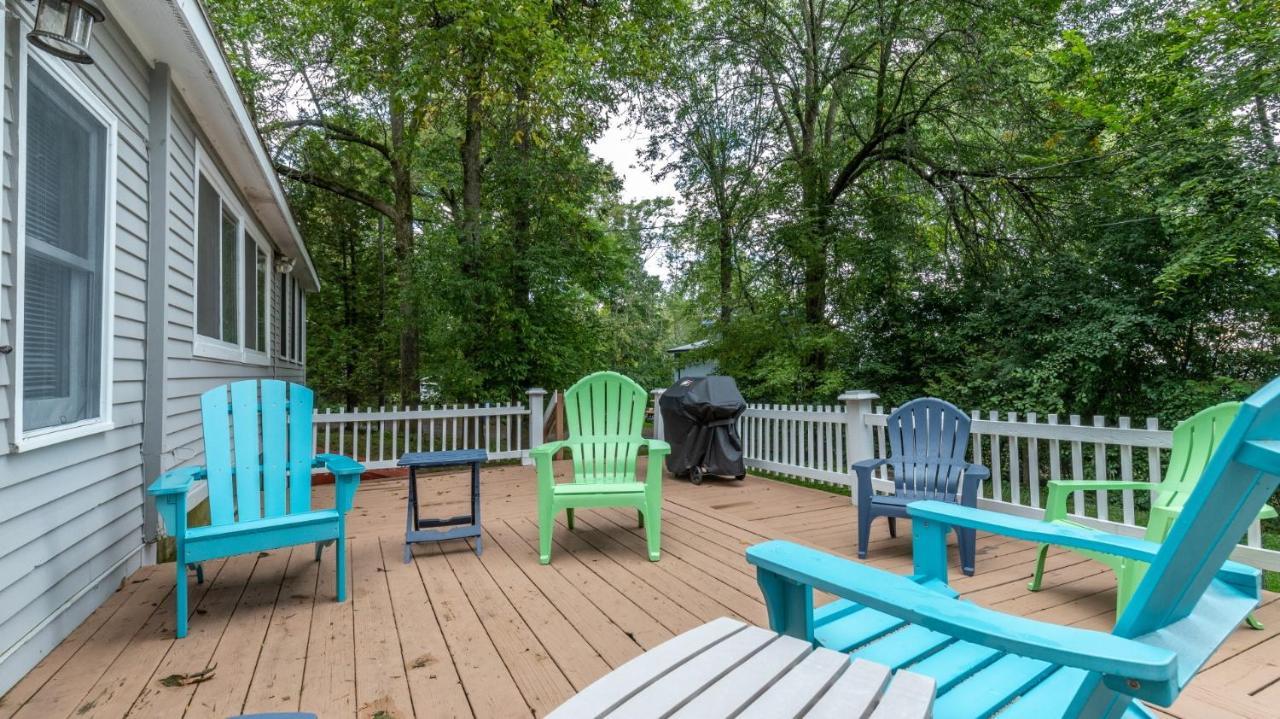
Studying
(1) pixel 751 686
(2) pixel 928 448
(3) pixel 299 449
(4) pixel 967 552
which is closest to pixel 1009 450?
(2) pixel 928 448

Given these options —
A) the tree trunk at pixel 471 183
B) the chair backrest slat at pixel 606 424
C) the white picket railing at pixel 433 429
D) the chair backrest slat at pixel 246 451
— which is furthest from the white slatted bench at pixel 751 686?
the tree trunk at pixel 471 183

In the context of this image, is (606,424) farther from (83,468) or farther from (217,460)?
(83,468)

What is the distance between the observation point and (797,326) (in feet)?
26.1

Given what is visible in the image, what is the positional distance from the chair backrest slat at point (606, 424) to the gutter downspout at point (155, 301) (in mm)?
2160

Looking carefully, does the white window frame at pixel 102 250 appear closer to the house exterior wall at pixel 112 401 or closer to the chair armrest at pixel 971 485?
the house exterior wall at pixel 112 401

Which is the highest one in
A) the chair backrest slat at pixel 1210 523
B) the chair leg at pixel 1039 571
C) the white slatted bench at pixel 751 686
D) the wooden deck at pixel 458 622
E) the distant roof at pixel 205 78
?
the distant roof at pixel 205 78

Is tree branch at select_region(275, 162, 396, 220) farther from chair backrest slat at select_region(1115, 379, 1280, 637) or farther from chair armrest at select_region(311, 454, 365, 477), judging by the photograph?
chair backrest slat at select_region(1115, 379, 1280, 637)

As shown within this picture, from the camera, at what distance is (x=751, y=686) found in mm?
939

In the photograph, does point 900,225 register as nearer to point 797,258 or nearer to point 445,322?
point 797,258

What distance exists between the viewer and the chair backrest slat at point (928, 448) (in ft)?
10.7

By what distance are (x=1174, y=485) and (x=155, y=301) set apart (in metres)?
4.82

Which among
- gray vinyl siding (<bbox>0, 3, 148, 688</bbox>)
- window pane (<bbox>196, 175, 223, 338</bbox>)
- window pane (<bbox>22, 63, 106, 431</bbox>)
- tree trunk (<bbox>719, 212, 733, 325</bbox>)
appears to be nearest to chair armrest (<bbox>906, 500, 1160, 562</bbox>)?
gray vinyl siding (<bbox>0, 3, 148, 688</bbox>)

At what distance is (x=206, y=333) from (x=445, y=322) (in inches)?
138

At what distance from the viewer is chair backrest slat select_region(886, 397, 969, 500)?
3.28 metres
